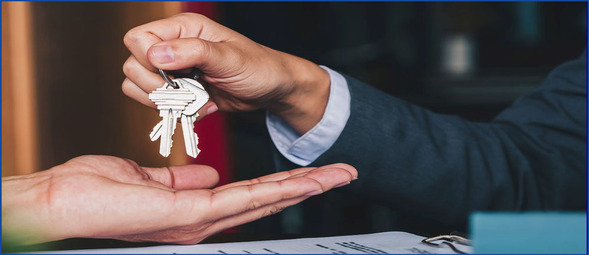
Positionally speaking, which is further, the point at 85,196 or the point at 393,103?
the point at 393,103

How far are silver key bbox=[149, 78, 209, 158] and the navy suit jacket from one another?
0.31m

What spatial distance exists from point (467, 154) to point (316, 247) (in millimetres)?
581

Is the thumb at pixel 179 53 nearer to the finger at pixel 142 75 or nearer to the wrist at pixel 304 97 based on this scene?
the finger at pixel 142 75

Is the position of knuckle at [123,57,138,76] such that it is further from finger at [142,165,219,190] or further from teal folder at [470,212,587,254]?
teal folder at [470,212,587,254]

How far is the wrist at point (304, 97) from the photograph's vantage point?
1000mm

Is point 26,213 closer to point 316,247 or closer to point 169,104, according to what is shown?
point 169,104

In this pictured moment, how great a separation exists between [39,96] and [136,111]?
0.31m

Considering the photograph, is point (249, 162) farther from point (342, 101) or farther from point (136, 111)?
point (342, 101)

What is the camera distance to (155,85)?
882 mm

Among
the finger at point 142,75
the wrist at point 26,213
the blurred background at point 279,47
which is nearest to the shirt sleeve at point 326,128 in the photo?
the blurred background at point 279,47

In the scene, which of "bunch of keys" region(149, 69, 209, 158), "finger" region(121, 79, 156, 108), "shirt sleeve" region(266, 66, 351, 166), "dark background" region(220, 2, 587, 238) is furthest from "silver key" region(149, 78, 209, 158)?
"dark background" region(220, 2, 587, 238)

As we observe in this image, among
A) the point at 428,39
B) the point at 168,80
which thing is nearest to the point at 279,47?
the point at 428,39

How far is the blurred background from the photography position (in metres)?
1.93

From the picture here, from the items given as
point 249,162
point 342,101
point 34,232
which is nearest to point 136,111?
point 249,162
